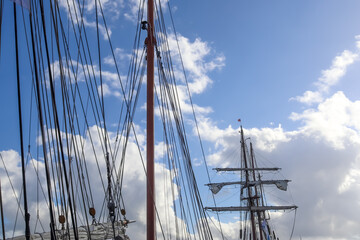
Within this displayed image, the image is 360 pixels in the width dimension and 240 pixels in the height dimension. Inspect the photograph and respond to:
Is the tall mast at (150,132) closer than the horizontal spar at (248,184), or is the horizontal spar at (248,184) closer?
the tall mast at (150,132)

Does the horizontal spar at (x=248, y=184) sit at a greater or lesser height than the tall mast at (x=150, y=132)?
greater

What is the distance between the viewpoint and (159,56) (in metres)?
13.5

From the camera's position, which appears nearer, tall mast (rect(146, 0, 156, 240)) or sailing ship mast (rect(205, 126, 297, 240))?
tall mast (rect(146, 0, 156, 240))

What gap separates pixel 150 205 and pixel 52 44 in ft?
17.4

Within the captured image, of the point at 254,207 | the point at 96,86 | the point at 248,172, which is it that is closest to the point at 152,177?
the point at 96,86

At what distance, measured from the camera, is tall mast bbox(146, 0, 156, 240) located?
399 inches

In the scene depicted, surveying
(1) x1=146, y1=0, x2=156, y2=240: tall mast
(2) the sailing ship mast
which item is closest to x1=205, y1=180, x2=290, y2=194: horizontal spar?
(2) the sailing ship mast

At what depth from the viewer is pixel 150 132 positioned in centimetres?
1127

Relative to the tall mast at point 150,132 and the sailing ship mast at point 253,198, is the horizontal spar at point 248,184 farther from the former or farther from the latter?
the tall mast at point 150,132

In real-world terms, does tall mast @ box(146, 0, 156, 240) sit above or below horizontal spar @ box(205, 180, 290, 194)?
below

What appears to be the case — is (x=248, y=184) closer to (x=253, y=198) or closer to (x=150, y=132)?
(x=253, y=198)

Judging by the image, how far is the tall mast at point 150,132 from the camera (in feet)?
33.2

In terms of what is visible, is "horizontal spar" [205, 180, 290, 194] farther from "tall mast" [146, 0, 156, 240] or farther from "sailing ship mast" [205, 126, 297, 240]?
"tall mast" [146, 0, 156, 240]

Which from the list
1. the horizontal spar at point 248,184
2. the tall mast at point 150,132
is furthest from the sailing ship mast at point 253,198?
the tall mast at point 150,132
